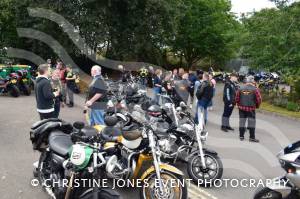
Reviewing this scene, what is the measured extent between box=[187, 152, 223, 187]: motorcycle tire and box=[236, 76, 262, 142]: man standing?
3.96 meters

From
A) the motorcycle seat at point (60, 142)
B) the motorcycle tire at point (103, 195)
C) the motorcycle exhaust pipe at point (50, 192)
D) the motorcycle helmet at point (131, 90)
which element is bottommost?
the motorcycle exhaust pipe at point (50, 192)

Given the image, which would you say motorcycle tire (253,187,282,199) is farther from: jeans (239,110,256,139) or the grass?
the grass

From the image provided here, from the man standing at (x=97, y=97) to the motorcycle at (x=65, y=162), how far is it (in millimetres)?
2599

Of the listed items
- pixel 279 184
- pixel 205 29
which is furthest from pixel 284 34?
pixel 205 29

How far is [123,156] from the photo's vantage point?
17.7ft

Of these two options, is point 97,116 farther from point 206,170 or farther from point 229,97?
point 229,97

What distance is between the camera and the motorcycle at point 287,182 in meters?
4.48

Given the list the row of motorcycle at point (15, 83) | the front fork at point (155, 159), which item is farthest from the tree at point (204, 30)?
the front fork at point (155, 159)

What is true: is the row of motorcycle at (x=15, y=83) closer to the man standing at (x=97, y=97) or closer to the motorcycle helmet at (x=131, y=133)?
the man standing at (x=97, y=97)

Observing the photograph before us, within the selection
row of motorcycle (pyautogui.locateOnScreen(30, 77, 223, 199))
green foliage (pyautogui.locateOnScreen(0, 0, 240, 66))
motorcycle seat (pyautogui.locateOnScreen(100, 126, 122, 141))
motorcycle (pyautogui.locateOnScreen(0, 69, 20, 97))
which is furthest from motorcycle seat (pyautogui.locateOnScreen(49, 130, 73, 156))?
green foliage (pyautogui.locateOnScreen(0, 0, 240, 66))

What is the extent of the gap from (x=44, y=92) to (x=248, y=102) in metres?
5.26

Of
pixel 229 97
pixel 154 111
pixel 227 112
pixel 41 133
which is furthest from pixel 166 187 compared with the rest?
pixel 227 112

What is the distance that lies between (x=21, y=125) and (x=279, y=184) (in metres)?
7.51

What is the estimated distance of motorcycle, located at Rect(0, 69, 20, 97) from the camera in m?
15.7
